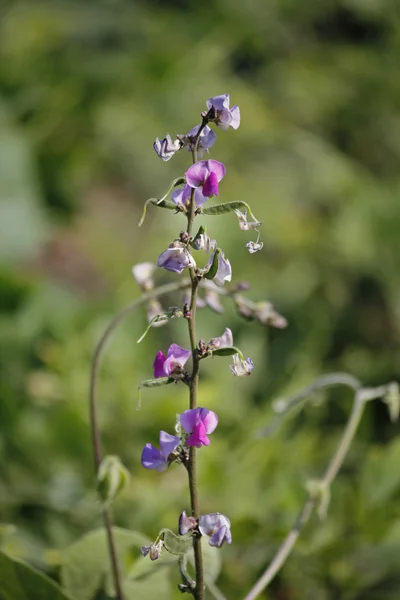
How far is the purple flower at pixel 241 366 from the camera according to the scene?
1.29ft

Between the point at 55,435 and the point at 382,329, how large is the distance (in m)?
0.70

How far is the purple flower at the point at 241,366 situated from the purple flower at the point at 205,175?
0.27ft

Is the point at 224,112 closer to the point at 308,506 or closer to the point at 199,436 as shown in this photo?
the point at 199,436

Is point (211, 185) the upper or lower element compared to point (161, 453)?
upper

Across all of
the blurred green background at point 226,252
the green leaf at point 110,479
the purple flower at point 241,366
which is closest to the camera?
the purple flower at point 241,366

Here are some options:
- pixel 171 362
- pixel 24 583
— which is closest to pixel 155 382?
pixel 171 362

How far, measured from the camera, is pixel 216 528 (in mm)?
409

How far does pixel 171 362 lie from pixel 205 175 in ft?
0.31

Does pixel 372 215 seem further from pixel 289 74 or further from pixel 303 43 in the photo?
pixel 303 43

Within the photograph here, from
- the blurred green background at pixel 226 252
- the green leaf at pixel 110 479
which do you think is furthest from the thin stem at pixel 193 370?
the blurred green background at pixel 226 252

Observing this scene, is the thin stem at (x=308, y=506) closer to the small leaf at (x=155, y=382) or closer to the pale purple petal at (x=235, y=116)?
the small leaf at (x=155, y=382)

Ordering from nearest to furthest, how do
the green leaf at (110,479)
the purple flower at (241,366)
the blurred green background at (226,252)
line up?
1. the purple flower at (241,366)
2. the green leaf at (110,479)
3. the blurred green background at (226,252)

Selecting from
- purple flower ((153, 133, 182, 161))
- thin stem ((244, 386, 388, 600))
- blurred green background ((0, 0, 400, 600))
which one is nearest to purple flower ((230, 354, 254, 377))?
purple flower ((153, 133, 182, 161))

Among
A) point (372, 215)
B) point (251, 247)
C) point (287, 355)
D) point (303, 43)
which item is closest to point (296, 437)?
point (287, 355)
